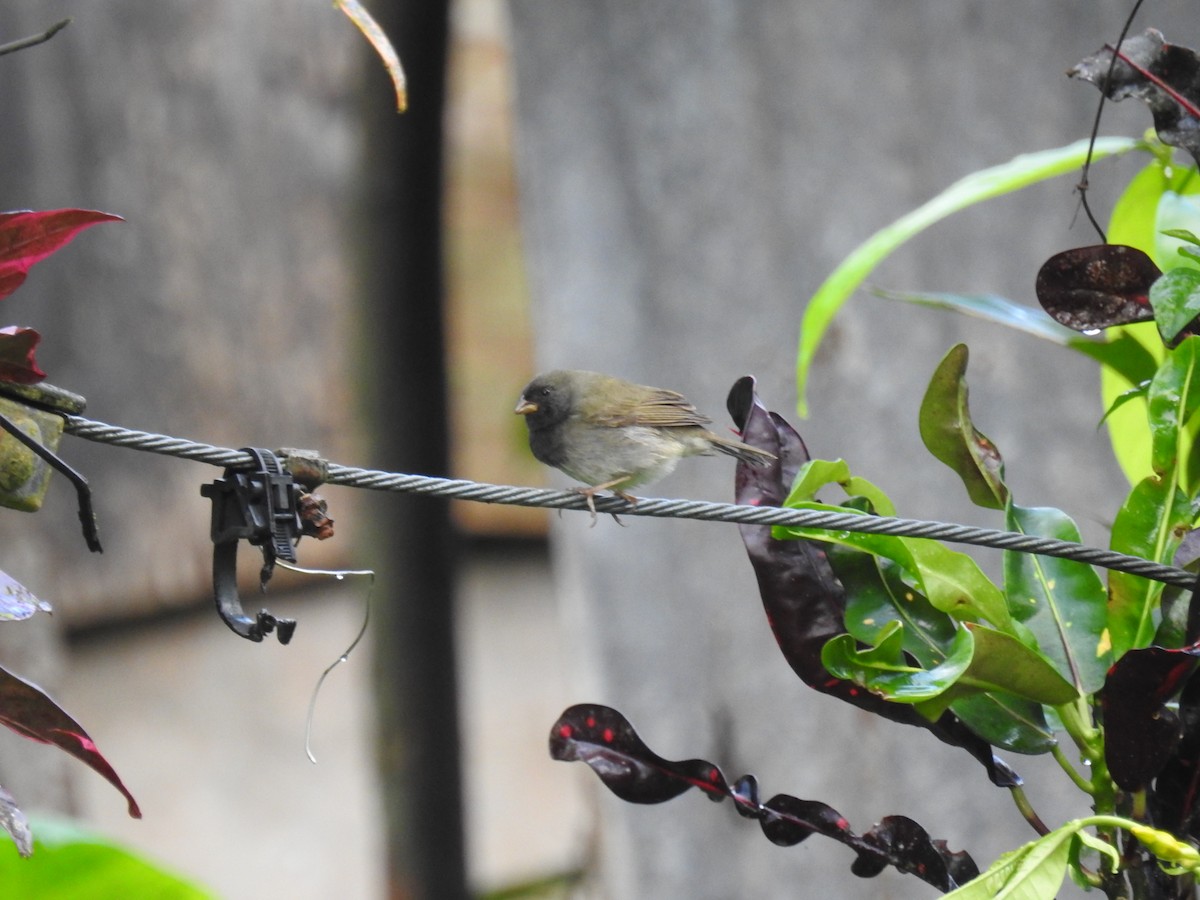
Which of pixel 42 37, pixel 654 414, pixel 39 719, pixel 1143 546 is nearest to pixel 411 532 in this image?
pixel 654 414

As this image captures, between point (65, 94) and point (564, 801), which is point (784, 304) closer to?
point (65, 94)

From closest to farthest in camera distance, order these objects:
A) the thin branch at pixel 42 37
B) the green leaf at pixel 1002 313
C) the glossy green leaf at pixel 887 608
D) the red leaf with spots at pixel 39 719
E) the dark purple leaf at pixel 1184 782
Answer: the thin branch at pixel 42 37, the red leaf with spots at pixel 39 719, the dark purple leaf at pixel 1184 782, the glossy green leaf at pixel 887 608, the green leaf at pixel 1002 313

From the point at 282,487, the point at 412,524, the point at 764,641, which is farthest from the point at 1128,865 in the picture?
the point at 412,524

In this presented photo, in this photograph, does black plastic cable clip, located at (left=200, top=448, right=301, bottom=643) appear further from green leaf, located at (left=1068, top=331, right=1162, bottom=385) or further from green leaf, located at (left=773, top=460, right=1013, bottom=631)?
green leaf, located at (left=1068, top=331, right=1162, bottom=385)

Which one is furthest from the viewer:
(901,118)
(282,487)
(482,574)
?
(482,574)

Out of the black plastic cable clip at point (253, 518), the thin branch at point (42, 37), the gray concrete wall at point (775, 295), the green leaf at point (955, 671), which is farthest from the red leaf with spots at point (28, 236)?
the gray concrete wall at point (775, 295)

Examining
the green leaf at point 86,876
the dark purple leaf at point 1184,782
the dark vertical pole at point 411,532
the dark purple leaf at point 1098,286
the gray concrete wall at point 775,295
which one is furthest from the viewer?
the dark vertical pole at point 411,532

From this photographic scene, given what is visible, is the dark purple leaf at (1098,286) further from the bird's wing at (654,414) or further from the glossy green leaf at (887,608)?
the bird's wing at (654,414)
